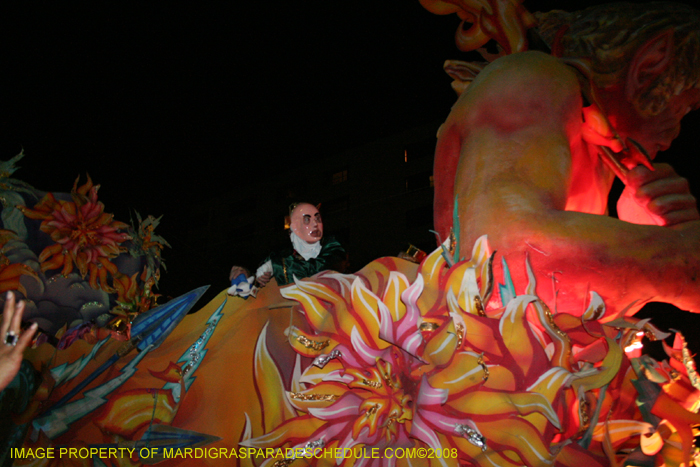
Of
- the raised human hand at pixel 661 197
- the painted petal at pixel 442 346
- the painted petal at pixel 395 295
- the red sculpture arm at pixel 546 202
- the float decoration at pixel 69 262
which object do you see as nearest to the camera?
the painted petal at pixel 442 346

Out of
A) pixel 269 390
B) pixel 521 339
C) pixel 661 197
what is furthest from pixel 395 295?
pixel 661 197

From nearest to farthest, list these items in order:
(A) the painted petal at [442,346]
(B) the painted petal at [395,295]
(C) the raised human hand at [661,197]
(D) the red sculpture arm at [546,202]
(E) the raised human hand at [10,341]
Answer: (E) the raised human hand at [10,341]
(A) the painted petal at [442,346]
(B) the painted petal at [395,295]
(D) the red sculpture arm at [546,202]
(C) the raised human hand at [661,197]

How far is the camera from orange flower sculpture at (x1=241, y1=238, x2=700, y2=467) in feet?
3.97

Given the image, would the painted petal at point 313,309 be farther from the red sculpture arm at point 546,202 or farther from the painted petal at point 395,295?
the red sculpture arm at point 546,202

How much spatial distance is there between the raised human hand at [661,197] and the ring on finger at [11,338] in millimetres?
1899

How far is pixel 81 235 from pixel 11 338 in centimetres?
95

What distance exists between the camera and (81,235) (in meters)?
2.03

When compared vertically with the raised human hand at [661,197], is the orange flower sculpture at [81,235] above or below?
below

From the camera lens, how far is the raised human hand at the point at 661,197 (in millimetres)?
1722

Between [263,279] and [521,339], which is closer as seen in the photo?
[521,339]

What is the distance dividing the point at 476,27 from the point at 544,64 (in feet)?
1.45

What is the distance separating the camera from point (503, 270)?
1.52m

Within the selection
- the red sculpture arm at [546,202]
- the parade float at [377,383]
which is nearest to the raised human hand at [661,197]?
the red sculpture arm at [546,202]

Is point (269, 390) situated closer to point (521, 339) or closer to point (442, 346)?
point (442, 346)
